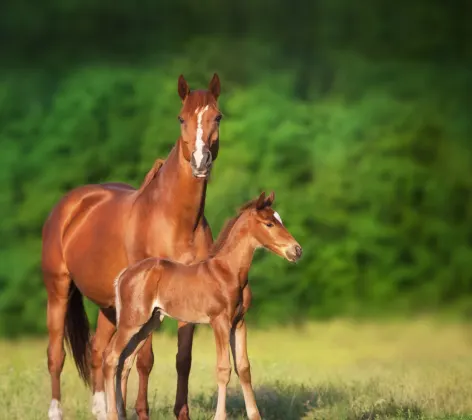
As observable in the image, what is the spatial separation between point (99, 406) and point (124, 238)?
4.87 feet

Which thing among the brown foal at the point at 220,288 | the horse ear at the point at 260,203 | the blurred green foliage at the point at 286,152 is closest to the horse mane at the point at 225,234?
the brown foal at the point at 220,288

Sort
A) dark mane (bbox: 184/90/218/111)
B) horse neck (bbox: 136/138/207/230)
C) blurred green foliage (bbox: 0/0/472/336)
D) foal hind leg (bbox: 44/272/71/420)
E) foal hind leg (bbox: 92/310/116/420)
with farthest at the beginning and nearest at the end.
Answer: blurred green foliage (bbox: 0/0/472/336) → foal hind leg (bbox: 44/272/71/420) → foal hind leg (bbox: 92/310/116/420) → horse neck (bbox: 136/138/207/230) → dark mane (bbox: 184/90/218/111)

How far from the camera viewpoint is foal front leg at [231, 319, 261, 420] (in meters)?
7.73

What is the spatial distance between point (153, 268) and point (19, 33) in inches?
407

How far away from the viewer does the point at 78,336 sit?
10.3 metres

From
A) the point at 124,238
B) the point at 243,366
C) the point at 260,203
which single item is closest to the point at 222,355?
the point at 243,366

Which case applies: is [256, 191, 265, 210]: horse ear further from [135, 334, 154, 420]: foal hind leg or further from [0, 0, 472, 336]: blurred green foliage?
[0, 0, 472, 336]: blurred green foliage

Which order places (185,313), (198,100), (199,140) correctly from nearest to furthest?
1. (185,313)
2. (199,140)
3. (198,100)

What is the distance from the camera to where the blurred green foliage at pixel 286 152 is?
48.6ft

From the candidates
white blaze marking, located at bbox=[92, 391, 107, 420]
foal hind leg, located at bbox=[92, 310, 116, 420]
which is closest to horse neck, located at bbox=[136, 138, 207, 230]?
foal hind leg, located at bbox=[92, 310, 116, 420]

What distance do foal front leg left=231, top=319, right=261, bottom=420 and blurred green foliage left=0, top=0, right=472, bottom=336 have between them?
684cm

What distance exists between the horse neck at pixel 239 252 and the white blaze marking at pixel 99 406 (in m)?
2.33

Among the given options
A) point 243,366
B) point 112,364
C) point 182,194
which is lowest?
point 112,364

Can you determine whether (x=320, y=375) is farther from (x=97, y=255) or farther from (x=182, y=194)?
(x=182, y=194)
